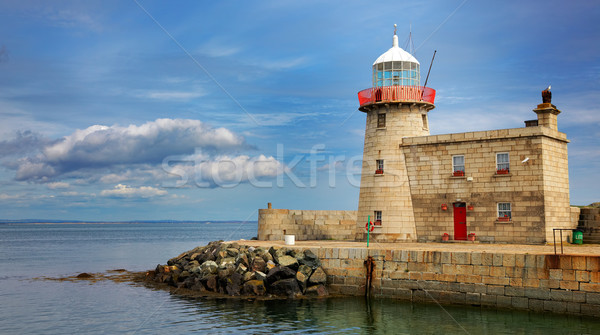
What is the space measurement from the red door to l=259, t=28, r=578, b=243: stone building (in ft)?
0.15

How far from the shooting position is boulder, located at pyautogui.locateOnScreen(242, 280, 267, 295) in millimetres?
20984

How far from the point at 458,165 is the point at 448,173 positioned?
597 millimetres

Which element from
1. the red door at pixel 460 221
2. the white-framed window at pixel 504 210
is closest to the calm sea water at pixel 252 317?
the red door at pixel 460 221

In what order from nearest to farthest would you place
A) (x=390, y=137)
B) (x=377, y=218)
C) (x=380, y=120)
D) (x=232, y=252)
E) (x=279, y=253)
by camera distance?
1. (x=279, y=253)
2. (x=232, y=252)
3. (x=377, y=218)
4. (x=390, y=137)
5. (x=380, y=120)

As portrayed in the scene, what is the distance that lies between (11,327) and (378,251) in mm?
12995

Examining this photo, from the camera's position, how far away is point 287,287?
814 inches

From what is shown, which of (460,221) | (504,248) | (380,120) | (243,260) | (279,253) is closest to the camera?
(504,248)

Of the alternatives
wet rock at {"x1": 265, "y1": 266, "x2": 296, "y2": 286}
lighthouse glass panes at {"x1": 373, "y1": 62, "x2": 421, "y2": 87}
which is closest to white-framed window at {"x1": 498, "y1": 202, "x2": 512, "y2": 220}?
lighthouse glass panes at {"x1": 373, "y1": 62, "x2": 421, "y2": 87}

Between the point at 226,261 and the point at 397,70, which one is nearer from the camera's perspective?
the point at 226,261

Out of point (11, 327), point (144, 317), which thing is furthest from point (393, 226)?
point (11, 327)

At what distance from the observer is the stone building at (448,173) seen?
2370 cm

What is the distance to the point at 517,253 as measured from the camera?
697 inches

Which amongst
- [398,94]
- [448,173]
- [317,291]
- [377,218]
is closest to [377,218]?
[377,218]

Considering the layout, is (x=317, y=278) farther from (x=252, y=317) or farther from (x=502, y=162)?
(x=502, y=162)
